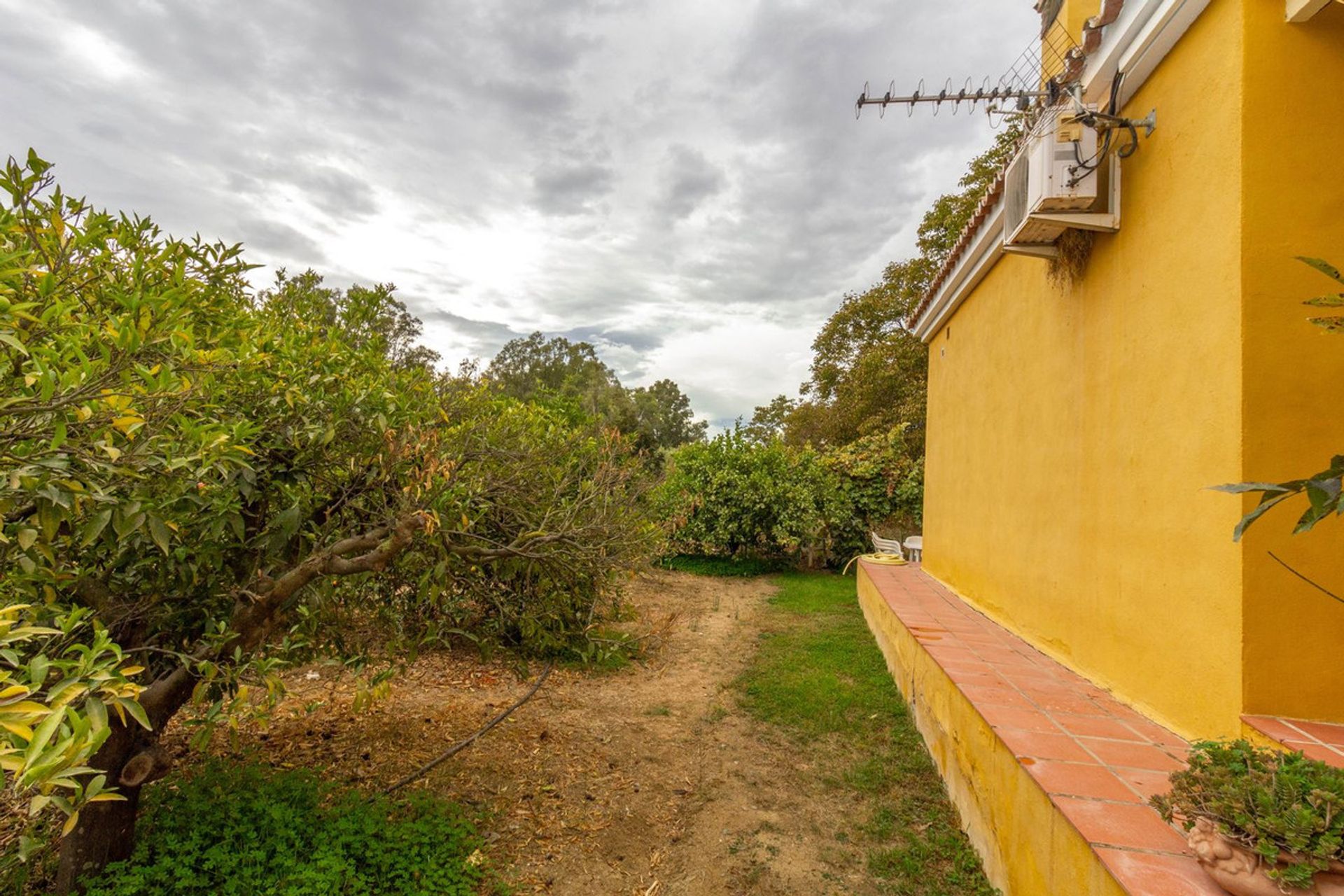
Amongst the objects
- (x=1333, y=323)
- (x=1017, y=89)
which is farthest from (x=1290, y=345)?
(x=1017, y=89)

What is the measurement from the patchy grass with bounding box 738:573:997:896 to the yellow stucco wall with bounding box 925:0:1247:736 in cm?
123

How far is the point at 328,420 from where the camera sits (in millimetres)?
2498

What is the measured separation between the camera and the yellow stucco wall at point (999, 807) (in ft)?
6.53

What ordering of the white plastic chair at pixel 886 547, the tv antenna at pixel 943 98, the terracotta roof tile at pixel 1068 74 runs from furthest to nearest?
the white plastic chair at pixel 886 547 < the tv antenna at pixel 943 98 < the terracotta roof tile at pixel 1068 74

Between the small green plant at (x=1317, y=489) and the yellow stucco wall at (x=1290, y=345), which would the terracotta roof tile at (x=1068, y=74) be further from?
the small green plant at (x=1317, y=489)

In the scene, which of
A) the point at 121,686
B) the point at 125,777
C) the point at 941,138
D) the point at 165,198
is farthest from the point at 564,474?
the point at 941,138

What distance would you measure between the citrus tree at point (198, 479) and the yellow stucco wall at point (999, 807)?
7.29 feet

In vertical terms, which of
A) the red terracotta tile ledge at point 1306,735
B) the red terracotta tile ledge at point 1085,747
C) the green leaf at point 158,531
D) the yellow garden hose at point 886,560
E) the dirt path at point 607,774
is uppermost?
the green leaf at point 158,531

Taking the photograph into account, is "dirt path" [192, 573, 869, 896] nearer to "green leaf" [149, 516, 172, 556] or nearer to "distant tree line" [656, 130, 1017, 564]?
"green leaf" [149, 516, 172, 556]

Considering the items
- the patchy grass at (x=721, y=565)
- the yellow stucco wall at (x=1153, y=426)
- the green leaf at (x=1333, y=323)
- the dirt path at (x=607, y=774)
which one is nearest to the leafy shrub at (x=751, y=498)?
the patchy grass at (x=721, y=565)

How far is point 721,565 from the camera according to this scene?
13.1 metres

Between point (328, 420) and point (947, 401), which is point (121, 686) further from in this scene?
point (947, 401)

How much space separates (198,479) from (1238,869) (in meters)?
3.30

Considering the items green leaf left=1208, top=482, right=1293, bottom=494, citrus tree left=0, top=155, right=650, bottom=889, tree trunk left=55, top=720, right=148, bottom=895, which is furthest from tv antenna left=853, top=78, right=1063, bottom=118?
tree trunk left=55, top=720, right=148, bottom=895
